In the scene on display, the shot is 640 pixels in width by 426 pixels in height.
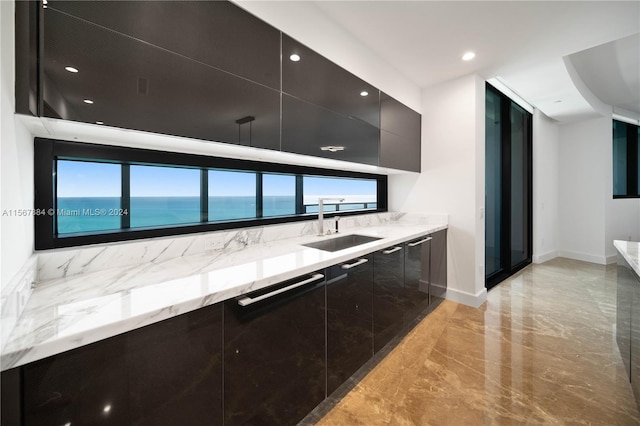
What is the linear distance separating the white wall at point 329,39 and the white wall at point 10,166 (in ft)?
3.30

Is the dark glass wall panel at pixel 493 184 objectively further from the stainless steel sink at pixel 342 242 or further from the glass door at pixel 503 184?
the stainless steel sink at pixel 342 242

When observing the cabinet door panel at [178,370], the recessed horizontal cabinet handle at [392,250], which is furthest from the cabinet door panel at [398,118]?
the cabinet door panel at [178,370]

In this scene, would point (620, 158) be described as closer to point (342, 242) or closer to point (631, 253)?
point (631, 253)

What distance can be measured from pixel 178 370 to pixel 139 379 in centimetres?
11

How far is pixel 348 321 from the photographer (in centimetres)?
151

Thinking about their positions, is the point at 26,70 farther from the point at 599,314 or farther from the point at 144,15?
the point at 599,314

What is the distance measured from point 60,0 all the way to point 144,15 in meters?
0.26

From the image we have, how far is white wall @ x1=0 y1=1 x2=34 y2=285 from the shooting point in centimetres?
74

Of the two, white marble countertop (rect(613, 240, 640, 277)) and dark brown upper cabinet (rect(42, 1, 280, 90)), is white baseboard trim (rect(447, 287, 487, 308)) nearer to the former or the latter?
white marble countertop (rect(613, 240, 640, 277))

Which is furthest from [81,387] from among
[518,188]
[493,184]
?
[518,188]

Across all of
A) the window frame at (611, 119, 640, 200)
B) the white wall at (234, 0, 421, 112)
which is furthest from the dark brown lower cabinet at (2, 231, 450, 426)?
the window frame at (611, 119, 640, 200)

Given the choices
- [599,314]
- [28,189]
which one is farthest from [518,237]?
[28,189]

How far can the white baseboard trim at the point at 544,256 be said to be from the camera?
Answer: 14.5 ft

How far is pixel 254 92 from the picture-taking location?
4.69 ft
